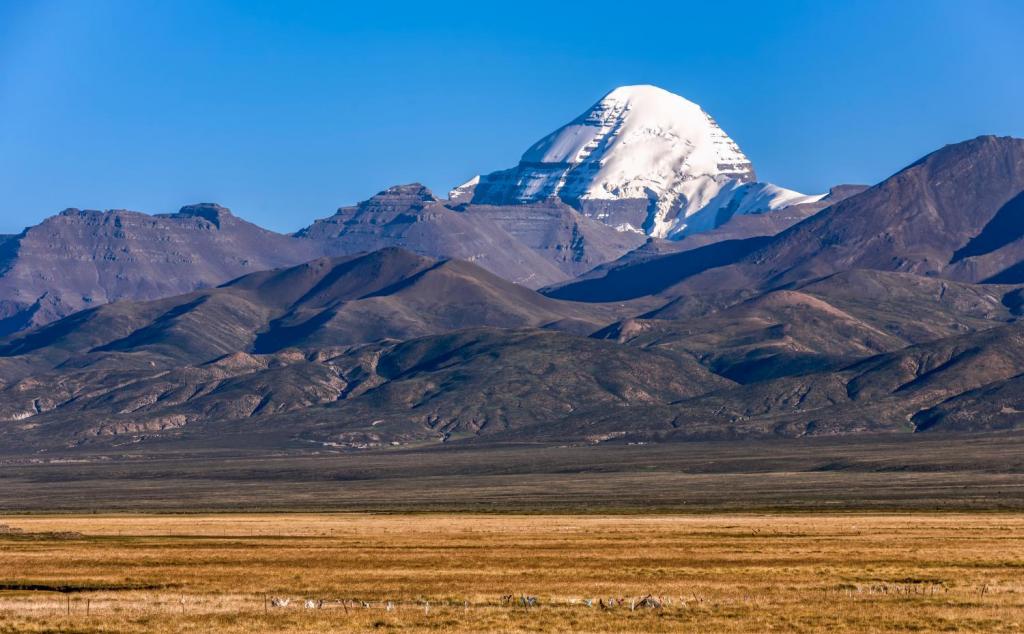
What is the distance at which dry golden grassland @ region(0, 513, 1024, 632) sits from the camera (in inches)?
2564

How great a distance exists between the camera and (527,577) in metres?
85.1

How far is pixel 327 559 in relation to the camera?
99.9m

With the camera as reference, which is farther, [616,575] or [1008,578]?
[616,575]

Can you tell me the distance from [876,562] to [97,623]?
145ft

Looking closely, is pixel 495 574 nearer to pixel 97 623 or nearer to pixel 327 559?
pixel 327 559

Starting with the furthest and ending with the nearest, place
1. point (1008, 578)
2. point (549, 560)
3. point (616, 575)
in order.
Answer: point (549, 560) < point (616, 575) < point (1008, 578)

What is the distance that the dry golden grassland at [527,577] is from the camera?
65.1 m

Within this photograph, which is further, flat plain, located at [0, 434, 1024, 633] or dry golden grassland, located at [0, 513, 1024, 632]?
flat plain, located at [0, 434, 1024, 633]

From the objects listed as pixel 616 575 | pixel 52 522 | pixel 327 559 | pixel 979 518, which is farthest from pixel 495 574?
pixel 52 522

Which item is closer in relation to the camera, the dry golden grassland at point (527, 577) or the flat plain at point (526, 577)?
the dry golden grassland at point (527, 577)

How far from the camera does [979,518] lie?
150125 mm

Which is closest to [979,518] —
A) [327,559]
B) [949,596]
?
[327,559]

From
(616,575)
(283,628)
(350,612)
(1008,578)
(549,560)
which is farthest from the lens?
(549,560)

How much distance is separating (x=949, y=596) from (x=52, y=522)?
118264mm
